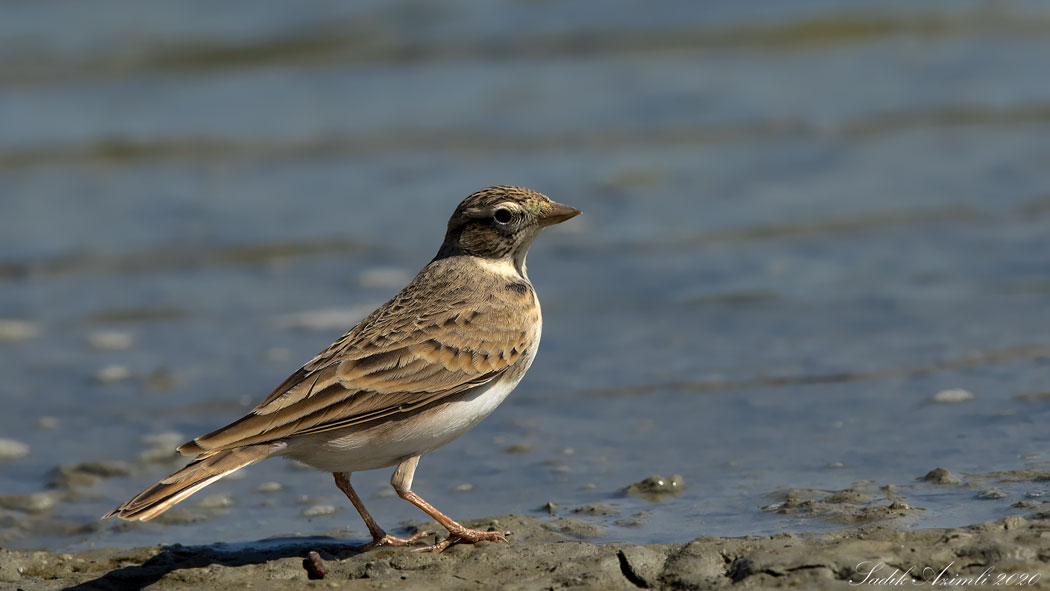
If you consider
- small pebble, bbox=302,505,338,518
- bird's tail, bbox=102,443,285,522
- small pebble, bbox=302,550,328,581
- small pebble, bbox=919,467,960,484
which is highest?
bird's tail, bbox=102,443,285,522

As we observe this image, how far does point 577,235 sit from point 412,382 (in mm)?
6833

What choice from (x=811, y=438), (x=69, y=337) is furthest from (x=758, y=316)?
(x=69, y=337)

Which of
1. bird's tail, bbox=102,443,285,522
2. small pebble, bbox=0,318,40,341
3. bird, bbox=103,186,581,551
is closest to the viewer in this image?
bird's tail, bbox=102,443,285,522

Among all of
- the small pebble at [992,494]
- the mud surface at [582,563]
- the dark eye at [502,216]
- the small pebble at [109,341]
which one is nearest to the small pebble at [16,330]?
the small pebble at [109,341]

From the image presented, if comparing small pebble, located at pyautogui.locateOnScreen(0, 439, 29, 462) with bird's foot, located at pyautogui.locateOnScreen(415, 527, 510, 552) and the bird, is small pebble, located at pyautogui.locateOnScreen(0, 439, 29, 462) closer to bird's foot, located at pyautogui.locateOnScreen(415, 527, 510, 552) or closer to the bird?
the bird

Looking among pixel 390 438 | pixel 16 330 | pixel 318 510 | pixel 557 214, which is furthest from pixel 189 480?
pixel 16 330

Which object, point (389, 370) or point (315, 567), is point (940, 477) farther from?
point (315, 567)

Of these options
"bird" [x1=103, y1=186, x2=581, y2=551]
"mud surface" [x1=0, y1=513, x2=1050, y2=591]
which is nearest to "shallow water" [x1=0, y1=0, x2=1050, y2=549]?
"mud surface" [x1=0, y1=513, x2=1050, y2=591]

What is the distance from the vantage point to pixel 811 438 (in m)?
8.21

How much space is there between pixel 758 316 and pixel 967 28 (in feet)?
32.6

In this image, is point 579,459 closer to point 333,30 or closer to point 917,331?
point 917,331

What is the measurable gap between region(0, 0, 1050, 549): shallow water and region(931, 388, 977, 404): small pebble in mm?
127

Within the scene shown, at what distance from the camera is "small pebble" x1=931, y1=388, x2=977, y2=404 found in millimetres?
8484

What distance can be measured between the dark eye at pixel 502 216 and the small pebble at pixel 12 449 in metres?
3.61
